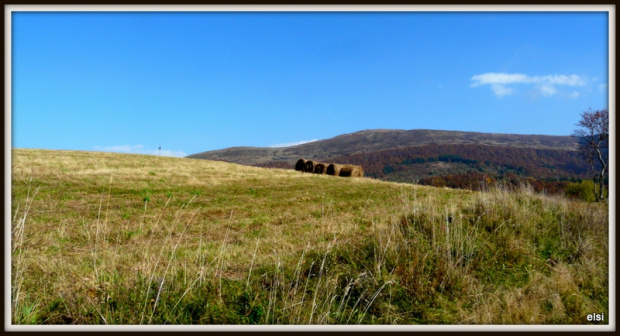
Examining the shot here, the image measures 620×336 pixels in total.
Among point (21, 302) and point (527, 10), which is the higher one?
point (527, 10)

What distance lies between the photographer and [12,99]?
3.60 m

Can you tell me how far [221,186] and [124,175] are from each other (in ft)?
23.4

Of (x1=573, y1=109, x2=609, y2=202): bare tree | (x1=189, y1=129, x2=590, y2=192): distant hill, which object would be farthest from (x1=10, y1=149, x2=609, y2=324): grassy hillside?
(x1=189, y1=129, x2=590, y2=192): distant hill

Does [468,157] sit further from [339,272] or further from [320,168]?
[339,272]

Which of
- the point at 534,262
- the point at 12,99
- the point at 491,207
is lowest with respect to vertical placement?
the point at 534,262

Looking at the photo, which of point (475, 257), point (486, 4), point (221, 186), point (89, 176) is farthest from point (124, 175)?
point (486, 4)

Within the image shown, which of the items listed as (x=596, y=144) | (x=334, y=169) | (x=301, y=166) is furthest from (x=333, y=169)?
(x=596, y=144)

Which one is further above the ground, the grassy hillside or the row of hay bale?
the row of hay bale

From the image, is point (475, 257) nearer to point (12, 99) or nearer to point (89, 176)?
point (12, 99)

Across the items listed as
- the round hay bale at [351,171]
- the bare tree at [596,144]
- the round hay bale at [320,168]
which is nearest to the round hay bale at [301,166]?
the round hay bale at [320,168]

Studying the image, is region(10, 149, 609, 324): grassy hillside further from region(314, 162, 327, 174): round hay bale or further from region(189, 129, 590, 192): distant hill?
region(189, 129, 590, 192): distant hill

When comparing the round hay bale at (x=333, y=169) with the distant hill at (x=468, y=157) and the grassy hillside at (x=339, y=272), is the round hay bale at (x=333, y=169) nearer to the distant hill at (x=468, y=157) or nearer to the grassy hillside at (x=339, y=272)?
the grassy hillside at (x=339, y=272)

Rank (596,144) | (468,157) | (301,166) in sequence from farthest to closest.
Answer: (468,157) → (301,166) → (596,144)

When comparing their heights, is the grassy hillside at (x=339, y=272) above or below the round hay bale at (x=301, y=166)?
below
